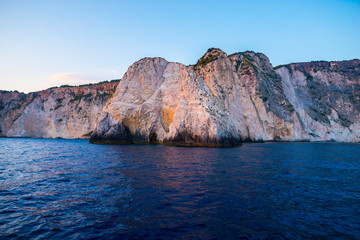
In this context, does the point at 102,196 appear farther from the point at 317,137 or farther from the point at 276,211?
the point at 317,137

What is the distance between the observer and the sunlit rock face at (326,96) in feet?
221

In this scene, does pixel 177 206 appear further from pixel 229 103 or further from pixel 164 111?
pixel 229 103

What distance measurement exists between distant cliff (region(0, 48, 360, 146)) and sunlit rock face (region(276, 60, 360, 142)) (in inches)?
12.7

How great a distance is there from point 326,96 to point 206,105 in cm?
6131

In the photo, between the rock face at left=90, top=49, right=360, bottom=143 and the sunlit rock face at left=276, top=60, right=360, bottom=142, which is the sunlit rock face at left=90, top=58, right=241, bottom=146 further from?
the sunlit rock face at left=276, top=60, right=360, bottom=142

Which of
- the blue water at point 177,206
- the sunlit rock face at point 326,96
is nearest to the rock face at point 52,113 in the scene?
the sunlit rock face at point 326,96

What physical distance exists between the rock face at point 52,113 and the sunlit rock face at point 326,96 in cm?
6947

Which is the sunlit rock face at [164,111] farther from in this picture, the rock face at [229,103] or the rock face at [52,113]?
the rock face at [52,113]

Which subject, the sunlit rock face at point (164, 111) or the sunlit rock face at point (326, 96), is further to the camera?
the sunlit rock face at point (326, 96)

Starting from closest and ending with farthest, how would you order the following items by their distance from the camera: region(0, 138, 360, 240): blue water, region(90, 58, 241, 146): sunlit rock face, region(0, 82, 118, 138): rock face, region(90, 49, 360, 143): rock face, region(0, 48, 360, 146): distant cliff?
region(0, 138, 360, 240): blue water < region(90, 58, 241, 146): sunlit rock face < region(90, 49, 360, 143): rock face < region(0, 48, 360, 146): distant cliff < region(0, 82, 118, 138): rock face

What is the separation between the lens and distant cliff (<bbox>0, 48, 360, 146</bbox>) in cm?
3919

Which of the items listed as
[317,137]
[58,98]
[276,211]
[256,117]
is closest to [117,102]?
[256,117]

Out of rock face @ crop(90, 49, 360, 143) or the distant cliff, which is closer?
rock face @ crop(90, 49, 360, 143)

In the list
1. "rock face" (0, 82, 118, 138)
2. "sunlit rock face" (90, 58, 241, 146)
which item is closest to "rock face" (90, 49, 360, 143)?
"sunlit rock face" (90, 58, 241, 146)
